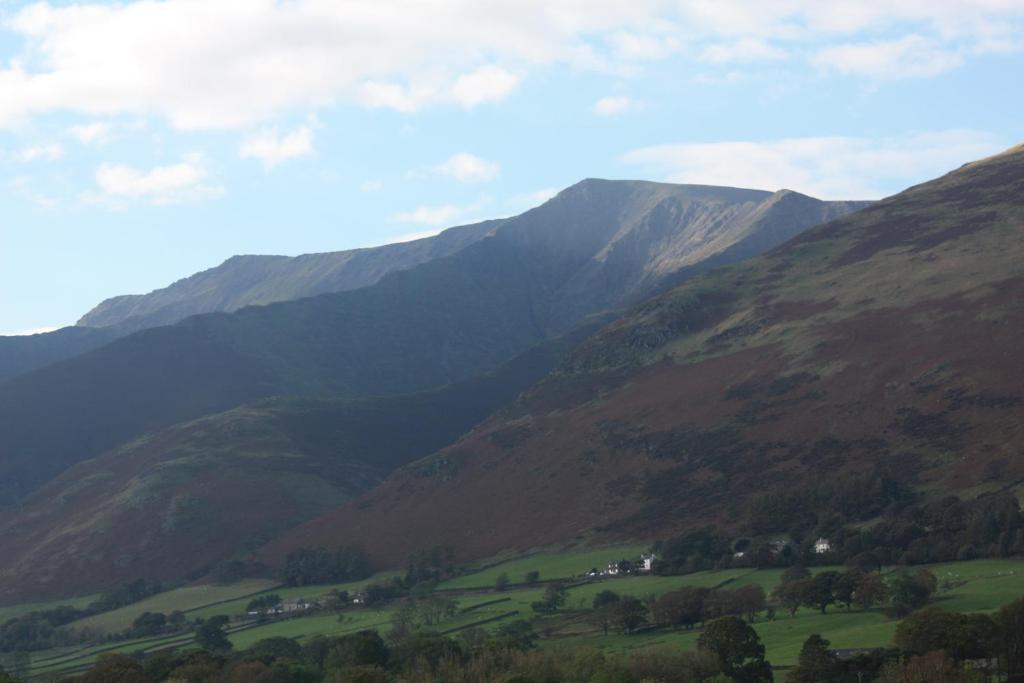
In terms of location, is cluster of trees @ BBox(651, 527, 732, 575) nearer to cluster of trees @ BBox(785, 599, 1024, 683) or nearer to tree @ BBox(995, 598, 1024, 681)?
cluster of trees @ BBox(785, 599, 1024, 683)

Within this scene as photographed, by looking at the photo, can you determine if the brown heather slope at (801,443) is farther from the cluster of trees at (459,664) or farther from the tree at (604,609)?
the cluster of trees at (459,664)

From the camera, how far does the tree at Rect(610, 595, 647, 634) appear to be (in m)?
116

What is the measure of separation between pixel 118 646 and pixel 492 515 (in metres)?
57.8

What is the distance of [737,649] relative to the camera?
300ft

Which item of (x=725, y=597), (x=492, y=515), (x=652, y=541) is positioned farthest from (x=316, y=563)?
(x=725, y=597)

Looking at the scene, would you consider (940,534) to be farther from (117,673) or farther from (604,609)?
(117,673)

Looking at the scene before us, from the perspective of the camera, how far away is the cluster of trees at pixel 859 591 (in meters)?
106

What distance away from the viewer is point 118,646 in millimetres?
151625

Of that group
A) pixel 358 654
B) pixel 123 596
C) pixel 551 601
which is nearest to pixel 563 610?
pixel 551 601

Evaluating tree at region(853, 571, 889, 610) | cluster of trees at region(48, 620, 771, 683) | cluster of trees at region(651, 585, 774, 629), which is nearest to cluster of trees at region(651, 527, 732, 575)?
cluster of trees at region(651, 585, 774, 629)

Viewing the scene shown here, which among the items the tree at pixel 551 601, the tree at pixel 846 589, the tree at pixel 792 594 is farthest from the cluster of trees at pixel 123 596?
the tree at pixel 846 589

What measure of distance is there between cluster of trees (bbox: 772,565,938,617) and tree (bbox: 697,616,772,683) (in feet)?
55.7

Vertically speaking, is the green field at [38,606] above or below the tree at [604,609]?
above

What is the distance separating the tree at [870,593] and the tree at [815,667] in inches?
972
